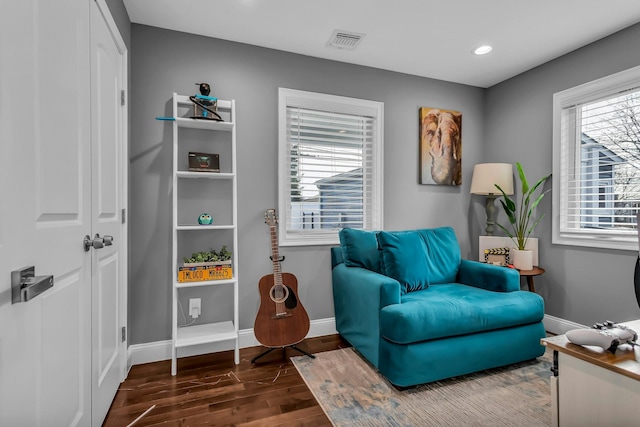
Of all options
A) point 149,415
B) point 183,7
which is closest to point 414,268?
point 149,415

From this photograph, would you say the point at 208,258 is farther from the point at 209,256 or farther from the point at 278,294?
the point at 278,294

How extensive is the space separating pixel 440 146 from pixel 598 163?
4.25ft

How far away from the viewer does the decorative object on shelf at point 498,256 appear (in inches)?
117

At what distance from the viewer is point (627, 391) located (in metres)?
1.11

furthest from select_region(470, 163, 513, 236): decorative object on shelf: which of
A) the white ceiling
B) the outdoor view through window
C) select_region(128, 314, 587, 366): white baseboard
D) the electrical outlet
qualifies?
the electrical outlet

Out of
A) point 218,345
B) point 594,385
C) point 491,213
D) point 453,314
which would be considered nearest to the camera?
point 594,385

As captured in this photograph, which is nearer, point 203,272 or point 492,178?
point 203,272

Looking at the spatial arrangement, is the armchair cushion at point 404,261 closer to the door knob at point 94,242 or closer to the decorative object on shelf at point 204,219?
the decorative object on shelf at point 204,219

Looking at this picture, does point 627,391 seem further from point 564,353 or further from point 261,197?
point 261,197

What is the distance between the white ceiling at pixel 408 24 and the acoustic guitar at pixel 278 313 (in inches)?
62.2

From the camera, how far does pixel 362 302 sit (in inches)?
87.7

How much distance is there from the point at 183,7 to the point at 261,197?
4.72 feet

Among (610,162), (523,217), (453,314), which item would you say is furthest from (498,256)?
(453,314)

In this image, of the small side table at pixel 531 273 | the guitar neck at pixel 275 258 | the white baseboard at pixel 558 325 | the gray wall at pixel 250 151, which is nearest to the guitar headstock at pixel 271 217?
the guitar neck at pixel 275 258
